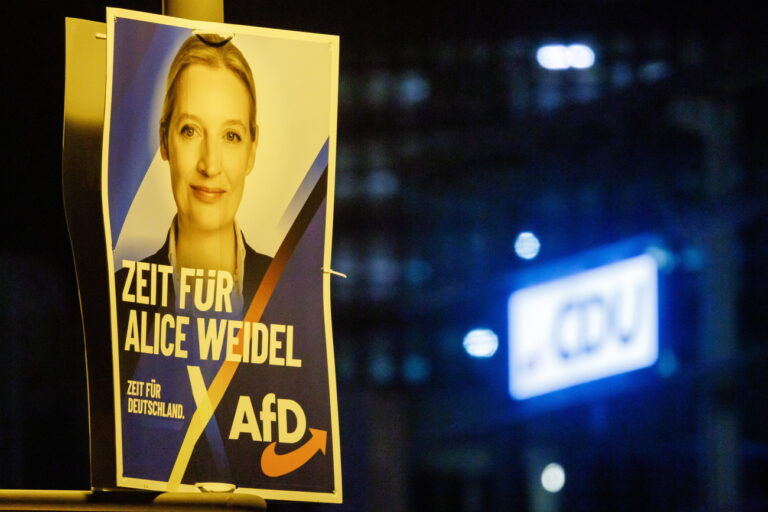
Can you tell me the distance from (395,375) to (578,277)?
38.0 metres

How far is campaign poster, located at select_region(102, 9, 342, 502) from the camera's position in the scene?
4301 mm

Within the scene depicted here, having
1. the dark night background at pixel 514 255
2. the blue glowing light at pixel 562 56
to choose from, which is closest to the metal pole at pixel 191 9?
the dark night background at pixel 514 255

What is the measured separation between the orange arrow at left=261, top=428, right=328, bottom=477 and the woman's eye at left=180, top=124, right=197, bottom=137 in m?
1.16

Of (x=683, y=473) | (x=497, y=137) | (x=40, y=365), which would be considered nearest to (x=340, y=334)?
Result: (x=497, y=137)

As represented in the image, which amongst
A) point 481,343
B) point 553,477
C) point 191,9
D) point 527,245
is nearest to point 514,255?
point 527,245

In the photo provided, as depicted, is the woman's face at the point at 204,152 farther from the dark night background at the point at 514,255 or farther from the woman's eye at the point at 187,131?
the dark night background at the point at 514,255

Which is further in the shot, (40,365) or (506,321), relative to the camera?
(506,321)

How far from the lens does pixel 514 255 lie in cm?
6462

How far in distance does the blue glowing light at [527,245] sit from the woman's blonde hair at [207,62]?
59.6 meters

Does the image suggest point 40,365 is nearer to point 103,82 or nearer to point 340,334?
point 340,334

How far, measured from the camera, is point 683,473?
5422cm

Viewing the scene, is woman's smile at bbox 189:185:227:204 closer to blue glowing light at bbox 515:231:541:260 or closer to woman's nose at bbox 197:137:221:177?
woman's nose at bbox 197:137:221:177

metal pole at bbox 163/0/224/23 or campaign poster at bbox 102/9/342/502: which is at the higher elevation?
metal pole at bbox 163/0/224/23

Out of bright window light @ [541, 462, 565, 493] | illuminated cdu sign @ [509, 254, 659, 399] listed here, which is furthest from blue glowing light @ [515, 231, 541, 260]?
illuminated cdu sign @ [509, 254, 659, 399]
